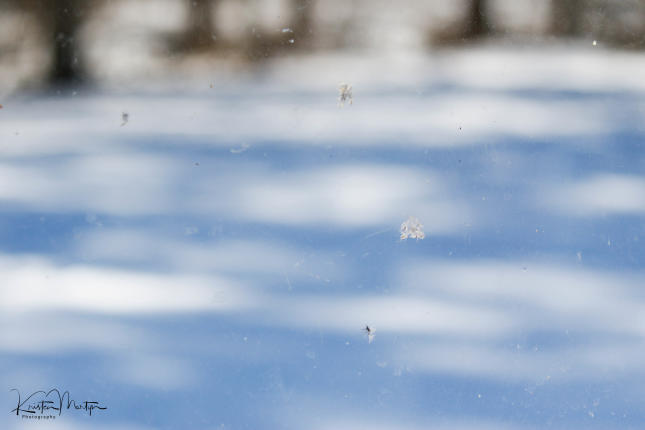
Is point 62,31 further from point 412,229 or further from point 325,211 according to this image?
point 412,229

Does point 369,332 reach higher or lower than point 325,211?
lower

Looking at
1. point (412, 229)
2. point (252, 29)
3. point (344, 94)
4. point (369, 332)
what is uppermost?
point (252, 29)

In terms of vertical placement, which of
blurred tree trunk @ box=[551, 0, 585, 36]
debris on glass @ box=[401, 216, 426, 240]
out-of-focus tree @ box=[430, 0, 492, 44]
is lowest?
debris on glass @ box=[401, 216, 426, 240]

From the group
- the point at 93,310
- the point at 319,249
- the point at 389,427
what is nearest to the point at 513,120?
the point at 319,249

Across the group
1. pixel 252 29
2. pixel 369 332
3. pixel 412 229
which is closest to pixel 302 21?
pixel 252 29

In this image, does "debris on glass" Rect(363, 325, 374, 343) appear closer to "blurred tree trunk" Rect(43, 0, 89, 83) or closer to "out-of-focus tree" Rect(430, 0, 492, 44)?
"out-of-focus tree" Rect(430, 0, 492, 44)

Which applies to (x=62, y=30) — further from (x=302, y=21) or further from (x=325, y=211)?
(x=325, y=211)

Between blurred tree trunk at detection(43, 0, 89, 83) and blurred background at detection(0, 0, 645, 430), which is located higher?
blurred tree trunk at detection(43, 0, 89, 83)

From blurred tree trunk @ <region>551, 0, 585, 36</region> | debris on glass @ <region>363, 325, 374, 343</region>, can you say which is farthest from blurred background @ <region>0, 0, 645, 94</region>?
debris on glass @ <region>363, 325, 374, 343</region>
